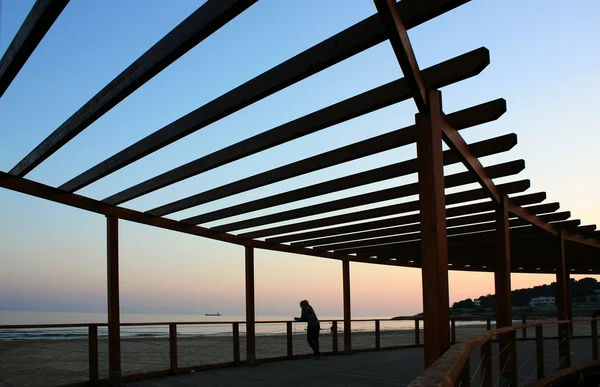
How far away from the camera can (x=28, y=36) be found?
363 centimetres

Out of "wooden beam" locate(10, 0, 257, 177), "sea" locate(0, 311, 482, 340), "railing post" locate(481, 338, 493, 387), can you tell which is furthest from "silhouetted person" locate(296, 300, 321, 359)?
Result: "wooden beam" locate(10, 0, 257, 177)

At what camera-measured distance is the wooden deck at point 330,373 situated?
7.71 metres

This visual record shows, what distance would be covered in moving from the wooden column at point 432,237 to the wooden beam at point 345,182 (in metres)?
1.25

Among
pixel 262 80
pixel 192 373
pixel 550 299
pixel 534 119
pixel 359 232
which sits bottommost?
pixel 550 299

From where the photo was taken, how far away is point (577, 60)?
7789 mm

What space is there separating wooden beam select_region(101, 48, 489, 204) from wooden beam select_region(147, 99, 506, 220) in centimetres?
68

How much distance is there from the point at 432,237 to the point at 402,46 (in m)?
1.49

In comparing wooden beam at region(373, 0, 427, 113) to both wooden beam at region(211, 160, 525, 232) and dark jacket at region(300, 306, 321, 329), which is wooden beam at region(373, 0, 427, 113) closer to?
wooden beam at region(211, 160, 525, 232)

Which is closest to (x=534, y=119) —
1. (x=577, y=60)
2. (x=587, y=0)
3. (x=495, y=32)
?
(x=577, y=60)

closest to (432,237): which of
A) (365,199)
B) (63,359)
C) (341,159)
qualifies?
→ (341,159)

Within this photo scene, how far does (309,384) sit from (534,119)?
5136 mm

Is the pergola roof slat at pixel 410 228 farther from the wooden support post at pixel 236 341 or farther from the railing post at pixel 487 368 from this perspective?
the railing post at pixel 487 368

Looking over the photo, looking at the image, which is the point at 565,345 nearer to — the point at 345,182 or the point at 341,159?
the point at 345,182

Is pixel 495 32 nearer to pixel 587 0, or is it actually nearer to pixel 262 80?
pixel 587 0
